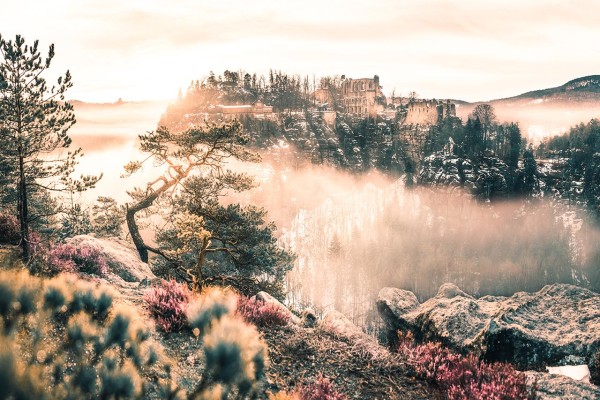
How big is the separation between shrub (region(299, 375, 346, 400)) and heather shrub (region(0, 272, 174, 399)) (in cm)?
282

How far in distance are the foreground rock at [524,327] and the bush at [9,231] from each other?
1924cm

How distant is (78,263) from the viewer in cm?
1400

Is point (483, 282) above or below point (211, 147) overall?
below

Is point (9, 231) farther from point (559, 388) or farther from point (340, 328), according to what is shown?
point (559, 388)

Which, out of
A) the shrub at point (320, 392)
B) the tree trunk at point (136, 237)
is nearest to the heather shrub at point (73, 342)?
the shrub at point (320, 392)

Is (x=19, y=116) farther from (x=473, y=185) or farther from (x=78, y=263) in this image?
(x=473, y=185)

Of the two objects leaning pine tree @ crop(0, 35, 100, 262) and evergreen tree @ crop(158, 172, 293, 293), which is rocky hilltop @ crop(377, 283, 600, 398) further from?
leaning pine tree @ crop(0, 35, 100, 262)

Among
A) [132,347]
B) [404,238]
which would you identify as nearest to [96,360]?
[132,347]

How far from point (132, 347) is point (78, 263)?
1053 centimetres

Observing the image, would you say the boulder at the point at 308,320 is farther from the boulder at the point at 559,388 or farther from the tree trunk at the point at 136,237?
the tree trunk at the point at 136,237

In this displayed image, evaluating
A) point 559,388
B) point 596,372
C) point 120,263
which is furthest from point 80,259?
point 596,372

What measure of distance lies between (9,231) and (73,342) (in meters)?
13.7

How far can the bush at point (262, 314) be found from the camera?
11.0 meters

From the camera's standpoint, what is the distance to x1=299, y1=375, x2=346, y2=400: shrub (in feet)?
25.1
